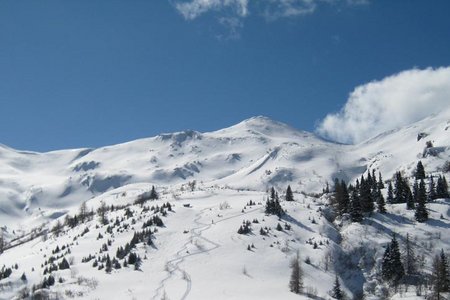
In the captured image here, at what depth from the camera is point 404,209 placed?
125312 mm

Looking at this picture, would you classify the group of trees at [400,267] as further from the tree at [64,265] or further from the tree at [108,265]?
the tree at [64,265]

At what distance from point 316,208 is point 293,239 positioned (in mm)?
26081

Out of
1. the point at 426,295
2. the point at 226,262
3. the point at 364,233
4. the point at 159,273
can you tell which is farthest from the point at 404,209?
the point at 159,273

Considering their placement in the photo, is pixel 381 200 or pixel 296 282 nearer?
pixel 296 282

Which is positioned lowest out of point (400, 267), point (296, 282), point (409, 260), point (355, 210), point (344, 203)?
point (296, 282)

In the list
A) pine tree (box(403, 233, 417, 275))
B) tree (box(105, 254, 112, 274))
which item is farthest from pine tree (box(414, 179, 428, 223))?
tree (box(105, 254, 112, 274))

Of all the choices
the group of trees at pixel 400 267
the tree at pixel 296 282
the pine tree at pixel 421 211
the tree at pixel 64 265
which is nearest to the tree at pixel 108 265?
the tree at pixel 64 265

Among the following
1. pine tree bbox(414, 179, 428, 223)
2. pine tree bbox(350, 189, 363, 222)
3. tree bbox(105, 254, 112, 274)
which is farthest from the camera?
pine tree bbox(350, 189, 363, 222)

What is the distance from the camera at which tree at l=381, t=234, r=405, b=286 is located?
9488 centimetres

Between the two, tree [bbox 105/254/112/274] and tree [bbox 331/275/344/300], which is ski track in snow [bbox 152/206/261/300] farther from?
tree [bbox 331/275/344/300]

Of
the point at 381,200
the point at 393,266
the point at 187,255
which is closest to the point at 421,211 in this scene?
the point at 381,200

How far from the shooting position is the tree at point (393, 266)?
94.9 meters

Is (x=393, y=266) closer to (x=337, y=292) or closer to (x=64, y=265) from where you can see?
(x=337, y=292)

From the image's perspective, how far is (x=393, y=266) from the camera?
95.6 meters
